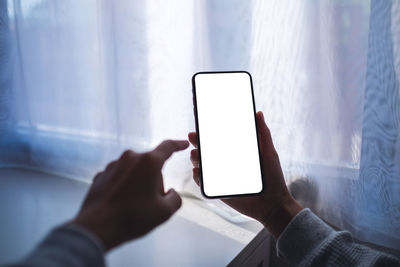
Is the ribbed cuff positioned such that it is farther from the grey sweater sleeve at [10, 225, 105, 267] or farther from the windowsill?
the grey sweater sleeve at [10, 225, 105, 267]

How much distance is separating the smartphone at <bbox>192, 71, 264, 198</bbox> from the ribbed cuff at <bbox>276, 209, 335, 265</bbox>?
3.1 inches

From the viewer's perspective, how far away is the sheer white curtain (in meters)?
0.53

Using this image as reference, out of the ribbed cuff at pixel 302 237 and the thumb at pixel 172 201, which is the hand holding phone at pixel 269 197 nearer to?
the ribbed cuff at pixel 302 237

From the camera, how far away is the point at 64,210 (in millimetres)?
748

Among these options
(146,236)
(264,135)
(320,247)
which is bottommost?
(146,236)

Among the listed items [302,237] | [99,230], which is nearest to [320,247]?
[302,237]

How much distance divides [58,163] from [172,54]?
21.6 inches

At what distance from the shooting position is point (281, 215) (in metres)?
0.51

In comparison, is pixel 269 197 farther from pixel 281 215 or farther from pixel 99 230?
pixel 99 230

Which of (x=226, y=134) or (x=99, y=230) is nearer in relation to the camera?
(x=99, y=230)

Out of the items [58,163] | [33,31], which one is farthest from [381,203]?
[33,31]

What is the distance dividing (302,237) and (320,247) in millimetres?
37

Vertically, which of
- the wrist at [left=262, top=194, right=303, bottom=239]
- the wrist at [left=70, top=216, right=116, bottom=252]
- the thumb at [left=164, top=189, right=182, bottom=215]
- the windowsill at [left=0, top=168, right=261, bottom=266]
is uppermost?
the wrist at [left=70, top=216, right=116, bottom=252]

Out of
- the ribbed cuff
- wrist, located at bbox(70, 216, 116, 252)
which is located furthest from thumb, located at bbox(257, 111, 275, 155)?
wrist, located at bbox(70, 216, 116, 252)
